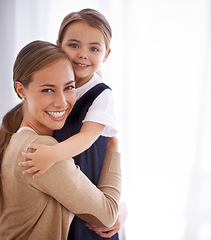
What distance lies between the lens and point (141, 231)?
7.50 ft

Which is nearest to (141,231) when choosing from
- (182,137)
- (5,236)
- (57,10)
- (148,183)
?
(148,183)

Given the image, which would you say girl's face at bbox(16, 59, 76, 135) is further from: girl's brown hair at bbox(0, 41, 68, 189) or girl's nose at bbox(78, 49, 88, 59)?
girl's nose at bbox(78, 49, 88, 59)

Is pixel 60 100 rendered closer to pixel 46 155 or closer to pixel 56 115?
pixel 56 115

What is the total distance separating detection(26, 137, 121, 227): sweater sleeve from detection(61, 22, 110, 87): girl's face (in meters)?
0.37

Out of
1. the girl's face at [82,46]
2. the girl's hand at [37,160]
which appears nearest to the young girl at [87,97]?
the girl's face at [82,46]

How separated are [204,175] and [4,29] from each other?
1828 millimetres

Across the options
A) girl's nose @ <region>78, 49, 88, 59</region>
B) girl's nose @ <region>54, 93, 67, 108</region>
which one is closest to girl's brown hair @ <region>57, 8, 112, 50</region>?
girl's nose @ <region>78, 49, 88, 59</region>

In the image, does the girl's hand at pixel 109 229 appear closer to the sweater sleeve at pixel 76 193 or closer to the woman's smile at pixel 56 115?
the sweater sleeve at pixel 76 193

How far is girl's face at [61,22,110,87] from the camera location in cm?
118

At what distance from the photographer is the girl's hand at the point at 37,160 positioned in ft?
2.99

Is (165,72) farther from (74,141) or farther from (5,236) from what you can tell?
(5,236)

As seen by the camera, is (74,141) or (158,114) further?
(158,114)

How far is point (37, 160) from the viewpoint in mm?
912

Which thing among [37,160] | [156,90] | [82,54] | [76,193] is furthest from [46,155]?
[156,90]
